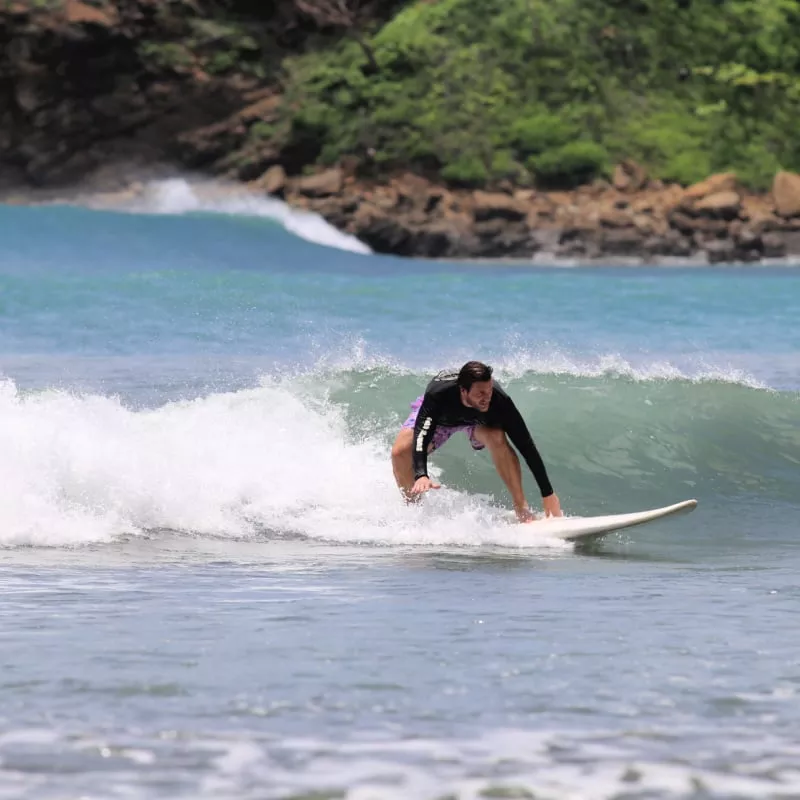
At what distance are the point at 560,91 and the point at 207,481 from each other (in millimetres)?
31530

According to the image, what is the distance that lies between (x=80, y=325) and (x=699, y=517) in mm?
13574

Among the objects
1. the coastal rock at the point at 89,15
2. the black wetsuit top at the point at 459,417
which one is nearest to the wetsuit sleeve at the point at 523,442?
the black wetsuit top at the point at 459,417

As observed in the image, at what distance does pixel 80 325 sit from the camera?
23.1 meters

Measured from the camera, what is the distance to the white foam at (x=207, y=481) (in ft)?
31.4

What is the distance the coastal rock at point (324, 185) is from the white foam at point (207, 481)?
→ 1047 inches

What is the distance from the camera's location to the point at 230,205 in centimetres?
3953

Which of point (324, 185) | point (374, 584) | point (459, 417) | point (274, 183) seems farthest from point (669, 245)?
point (374, 584)

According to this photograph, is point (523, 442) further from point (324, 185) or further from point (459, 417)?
point (324, 185)

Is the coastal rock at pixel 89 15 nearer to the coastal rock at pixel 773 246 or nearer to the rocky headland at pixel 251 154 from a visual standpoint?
the rocky headland at pixel 251 154

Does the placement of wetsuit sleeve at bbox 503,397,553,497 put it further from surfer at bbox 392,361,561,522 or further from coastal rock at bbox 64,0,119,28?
coastal rock at bbox 64,0,119,28

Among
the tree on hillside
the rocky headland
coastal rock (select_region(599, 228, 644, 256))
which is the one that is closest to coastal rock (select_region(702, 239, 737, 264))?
the rocky headland

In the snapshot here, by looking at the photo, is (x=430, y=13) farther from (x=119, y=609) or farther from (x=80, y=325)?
(x=119, y=609)

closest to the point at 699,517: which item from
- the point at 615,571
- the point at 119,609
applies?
the point at 615,571

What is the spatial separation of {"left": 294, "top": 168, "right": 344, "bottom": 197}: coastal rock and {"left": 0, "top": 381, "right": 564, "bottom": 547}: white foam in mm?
26589
